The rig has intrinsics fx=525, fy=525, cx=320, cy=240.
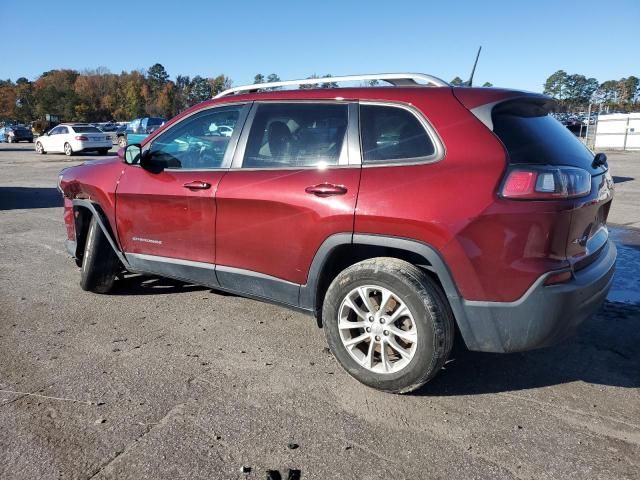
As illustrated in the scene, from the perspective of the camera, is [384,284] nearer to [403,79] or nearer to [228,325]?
[403,79]

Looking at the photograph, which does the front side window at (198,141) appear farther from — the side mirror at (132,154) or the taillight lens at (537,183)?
the taillight lens at (537,183)

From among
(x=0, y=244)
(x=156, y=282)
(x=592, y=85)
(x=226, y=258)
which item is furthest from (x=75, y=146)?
(x=592, y=85)

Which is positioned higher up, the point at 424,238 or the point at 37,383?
the point at 424,238

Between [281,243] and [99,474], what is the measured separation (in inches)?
66.3

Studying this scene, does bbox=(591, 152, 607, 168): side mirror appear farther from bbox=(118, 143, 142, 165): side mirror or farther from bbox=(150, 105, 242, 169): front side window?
bbox=(118, 143, 142, 165): side mirror

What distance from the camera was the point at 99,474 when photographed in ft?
7.91

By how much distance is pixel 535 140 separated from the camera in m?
2.99

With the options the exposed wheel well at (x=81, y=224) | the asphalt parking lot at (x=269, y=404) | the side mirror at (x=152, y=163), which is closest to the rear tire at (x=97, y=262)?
the exposed wheel well at (x=81, y=224)

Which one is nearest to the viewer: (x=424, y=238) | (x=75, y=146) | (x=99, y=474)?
(x=99, y=474)

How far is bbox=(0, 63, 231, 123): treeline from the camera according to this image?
103 metres

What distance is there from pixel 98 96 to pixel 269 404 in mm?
131724

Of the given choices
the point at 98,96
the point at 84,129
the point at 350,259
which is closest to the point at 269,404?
the point at 350,259

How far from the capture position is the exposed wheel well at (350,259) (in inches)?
122

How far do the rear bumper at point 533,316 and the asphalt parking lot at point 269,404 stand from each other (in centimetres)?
43
